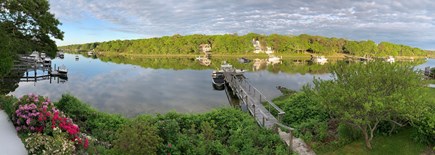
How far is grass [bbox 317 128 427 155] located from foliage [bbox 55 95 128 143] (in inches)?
357

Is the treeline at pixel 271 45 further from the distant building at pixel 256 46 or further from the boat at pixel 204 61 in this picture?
the boat at pixel 204 61

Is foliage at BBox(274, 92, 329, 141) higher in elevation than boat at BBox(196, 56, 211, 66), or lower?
lower

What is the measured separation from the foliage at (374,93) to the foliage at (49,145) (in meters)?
8.67

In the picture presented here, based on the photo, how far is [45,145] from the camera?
911cm

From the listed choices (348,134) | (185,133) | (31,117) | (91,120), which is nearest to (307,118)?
(348,134)

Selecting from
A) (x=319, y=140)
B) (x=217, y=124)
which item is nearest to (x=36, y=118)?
(x=217, y=124)

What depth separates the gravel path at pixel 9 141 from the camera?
30.0 ft

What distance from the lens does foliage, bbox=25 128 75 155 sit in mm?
8888

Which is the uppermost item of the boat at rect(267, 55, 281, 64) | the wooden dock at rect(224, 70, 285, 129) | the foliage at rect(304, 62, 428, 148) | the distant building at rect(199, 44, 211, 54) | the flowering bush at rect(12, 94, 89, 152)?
the distant building at rect(199, 44, 211, 54)

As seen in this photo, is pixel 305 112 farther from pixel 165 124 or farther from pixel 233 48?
pixel 233 48

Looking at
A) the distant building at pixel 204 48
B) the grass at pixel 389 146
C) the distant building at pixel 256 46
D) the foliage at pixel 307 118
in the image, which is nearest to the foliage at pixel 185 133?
the foliage at pixel 307 118

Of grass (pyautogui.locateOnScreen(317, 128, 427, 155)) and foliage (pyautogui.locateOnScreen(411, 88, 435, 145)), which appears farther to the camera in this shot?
grass (pyautogui.locateOnScreen(317, 128, 427, 155))

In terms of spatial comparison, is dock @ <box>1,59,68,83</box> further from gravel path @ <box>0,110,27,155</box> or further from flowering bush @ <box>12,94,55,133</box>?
flowering bush @ <box>12,94,55,133</box>

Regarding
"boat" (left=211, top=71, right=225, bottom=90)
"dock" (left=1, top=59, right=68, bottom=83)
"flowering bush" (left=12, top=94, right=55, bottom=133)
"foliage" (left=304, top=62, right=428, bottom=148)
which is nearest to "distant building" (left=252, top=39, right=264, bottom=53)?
"dock" (left=1, top=59, right=68, bottom=83)
